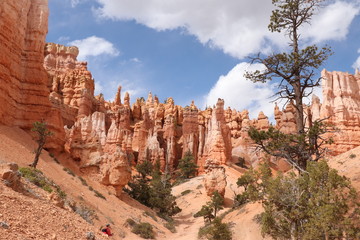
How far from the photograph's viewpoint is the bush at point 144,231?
23062 mm

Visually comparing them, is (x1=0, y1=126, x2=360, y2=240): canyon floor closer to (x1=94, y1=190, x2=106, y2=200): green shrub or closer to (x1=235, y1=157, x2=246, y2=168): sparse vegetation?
(x1=94, y1=190, x2=106, y2=200): green shrub

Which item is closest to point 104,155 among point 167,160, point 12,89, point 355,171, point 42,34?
point 12,89

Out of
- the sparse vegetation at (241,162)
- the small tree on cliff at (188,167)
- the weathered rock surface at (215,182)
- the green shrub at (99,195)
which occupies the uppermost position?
the sparse vegetation at (241,162)

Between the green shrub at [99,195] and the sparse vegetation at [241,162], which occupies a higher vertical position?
the sparse vegetation at [241,162]

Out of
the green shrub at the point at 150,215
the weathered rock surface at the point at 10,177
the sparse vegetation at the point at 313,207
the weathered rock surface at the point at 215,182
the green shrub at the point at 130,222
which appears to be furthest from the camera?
the weathered rock surface at the point at 215,182

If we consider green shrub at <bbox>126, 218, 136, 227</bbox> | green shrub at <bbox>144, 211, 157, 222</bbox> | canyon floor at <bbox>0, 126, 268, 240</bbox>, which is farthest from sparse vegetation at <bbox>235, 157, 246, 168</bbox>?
green shrub at <bbox>126, 218, 136, 227</bbox>

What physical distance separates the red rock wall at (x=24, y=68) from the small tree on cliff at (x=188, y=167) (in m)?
27.1

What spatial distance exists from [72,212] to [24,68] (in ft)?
70.9

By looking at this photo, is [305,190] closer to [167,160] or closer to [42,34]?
[42,34]

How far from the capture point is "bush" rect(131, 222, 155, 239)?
23.1m

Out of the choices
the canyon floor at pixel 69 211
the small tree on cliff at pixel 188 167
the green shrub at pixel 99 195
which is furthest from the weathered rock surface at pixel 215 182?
the small tree on cliff at pixel 188 167

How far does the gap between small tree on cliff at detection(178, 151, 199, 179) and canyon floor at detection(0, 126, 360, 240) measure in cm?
1565

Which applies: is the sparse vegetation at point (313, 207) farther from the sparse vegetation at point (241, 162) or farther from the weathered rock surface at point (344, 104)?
the sparse vegetation at point (241, 162)

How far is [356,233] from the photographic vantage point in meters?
9.90
